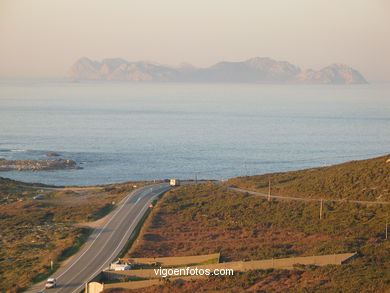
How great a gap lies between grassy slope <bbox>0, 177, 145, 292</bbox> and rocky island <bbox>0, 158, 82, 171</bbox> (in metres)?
18.1

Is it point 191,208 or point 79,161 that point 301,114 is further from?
point 191,208

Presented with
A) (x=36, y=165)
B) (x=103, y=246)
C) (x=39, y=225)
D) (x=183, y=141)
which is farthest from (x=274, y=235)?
(x=183, y=141)

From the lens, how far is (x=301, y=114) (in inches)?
6225

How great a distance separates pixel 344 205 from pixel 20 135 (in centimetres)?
8200

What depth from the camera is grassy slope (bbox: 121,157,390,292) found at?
2183 cm

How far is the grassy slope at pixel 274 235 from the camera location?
71.6 ft

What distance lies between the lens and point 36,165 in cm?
7412

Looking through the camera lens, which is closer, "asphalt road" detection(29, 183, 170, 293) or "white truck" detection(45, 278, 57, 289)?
"white truck" detection(45, 278, 57, 289)

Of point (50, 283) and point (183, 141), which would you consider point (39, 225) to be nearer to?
point (50, 283)

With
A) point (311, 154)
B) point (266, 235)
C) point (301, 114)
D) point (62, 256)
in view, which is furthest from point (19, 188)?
point (301, 114)

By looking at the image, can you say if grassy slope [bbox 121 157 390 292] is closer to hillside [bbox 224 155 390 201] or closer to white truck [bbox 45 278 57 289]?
hillside [bbox 224 155 390 201]

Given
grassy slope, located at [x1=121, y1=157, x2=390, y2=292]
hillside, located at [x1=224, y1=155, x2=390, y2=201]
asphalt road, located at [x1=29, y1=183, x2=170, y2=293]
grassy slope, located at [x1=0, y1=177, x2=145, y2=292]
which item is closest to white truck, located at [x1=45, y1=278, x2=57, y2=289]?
asphalt road, located at [x1=29, y1=183, x2=170, y2=293]

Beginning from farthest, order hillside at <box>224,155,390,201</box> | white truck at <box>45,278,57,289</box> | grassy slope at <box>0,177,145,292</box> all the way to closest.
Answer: hillside at <box>224,155,390,201</box>, grassy slope at <box>0,177,145,292</box>, white truck at <box>45,278,57,289</box>

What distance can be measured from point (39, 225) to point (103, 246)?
7.76 metres
